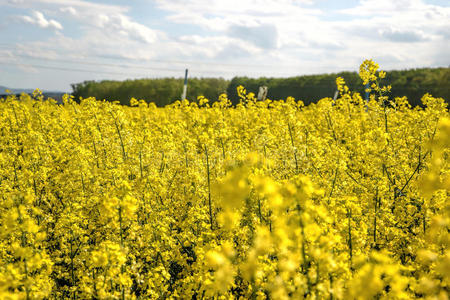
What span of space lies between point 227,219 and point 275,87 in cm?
2722

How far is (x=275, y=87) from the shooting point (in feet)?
93.1

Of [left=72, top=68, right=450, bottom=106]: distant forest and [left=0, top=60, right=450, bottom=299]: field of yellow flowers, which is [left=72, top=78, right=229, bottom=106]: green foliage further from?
[left=0, top=60, right=450, bottom=299]: field of yellow flowers

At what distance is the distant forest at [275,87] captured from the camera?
1939 centimetres

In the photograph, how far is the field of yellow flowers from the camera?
221 cm

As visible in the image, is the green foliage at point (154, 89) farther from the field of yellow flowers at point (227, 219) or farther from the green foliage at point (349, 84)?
the field of yellow flowers at point (227, 219)

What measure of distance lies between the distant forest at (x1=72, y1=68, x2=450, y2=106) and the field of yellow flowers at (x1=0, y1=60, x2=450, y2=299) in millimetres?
14528

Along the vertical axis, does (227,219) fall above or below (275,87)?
below

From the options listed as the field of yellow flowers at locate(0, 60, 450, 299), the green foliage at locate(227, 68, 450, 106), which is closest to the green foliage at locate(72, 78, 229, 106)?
the green foliage at locate(227, 68, 450, 106)

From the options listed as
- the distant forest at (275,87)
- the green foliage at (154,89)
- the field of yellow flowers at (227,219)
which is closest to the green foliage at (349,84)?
the distant forest at (275,87)

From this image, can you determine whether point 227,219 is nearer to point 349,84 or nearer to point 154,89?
point 349,84

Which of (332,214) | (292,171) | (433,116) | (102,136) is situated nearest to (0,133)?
(102,136)

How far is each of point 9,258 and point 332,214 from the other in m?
3.78

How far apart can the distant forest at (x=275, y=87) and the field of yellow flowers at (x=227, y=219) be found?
14528 mm

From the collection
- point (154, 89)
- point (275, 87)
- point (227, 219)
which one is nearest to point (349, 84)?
point (275, 87)
